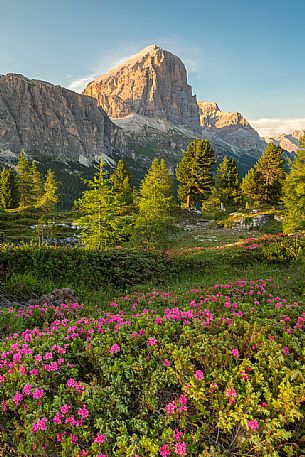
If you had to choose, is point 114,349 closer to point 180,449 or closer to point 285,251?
point 180,449

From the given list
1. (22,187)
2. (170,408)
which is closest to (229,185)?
(22,187)

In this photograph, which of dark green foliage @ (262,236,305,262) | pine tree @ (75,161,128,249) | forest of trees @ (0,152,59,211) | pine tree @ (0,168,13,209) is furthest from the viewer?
pine tree @ (0,168,13,209)

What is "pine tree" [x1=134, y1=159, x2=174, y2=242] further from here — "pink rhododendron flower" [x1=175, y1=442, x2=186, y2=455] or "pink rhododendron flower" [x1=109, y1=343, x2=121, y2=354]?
"pink rhododendron flower" [x1=175, y1=442, x2=186, y2=455]

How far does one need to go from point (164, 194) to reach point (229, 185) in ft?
46.5

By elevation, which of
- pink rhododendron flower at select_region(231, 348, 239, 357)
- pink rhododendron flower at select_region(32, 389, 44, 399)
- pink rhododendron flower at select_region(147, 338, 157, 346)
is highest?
pink rhododendron flower at select_region(147, 338, 157, 346)

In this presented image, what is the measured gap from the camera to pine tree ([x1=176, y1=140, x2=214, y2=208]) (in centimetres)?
4628

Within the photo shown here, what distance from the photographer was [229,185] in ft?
168

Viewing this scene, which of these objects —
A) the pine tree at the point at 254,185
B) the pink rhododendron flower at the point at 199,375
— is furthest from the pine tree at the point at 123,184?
the pink rhododendron flower at the point at 199,375

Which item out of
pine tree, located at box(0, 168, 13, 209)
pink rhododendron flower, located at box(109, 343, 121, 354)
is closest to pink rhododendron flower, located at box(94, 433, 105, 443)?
pink rhododendron flower, located at box(109, 343, 121, 354)

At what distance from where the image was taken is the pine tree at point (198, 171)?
46278 millimetres

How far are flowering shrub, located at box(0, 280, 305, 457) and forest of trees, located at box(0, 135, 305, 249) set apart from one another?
44.1 ft

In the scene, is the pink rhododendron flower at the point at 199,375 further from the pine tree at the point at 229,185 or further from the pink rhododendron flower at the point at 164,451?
the pine tree at the point at 229,185

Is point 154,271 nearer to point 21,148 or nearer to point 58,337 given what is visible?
point 58,337

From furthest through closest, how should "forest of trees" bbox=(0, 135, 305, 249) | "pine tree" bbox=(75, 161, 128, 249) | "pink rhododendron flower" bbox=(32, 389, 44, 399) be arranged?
"forest of trees" bbox=(0, 135, 305, 249) < "pine tree" bbox=(75, 161, 128, 249) < "pink rhododendron flower" bbox=(32, 389, 44, 399)
